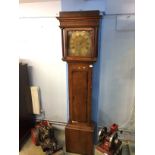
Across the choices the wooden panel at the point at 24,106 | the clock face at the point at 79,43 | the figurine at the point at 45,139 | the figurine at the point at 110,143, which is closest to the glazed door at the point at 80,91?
the clock face at the point at 79,43

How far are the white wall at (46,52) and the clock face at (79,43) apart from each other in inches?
19.1

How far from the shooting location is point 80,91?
221 cm

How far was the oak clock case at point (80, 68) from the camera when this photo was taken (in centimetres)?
198

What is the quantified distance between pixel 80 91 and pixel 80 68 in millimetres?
289

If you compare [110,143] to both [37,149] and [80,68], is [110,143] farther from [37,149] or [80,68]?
[37,149]

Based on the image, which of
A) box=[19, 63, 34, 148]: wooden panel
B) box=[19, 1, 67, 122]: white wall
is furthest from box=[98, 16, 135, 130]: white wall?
box=[19, 63, 34, 148]: wooden panel

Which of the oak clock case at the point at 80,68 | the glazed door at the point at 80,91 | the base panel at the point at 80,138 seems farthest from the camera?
the base panel at the point at 80,138

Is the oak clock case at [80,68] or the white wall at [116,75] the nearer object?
the oak clock case at [80,68]

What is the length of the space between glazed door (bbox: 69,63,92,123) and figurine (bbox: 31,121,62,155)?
402mm

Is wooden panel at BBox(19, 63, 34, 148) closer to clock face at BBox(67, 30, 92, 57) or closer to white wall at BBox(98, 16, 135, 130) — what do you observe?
clock face at BBox(67, 30, 92, 57)

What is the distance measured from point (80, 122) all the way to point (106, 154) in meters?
0.50

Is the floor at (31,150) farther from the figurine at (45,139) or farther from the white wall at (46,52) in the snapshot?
the white wall at (46,52)
